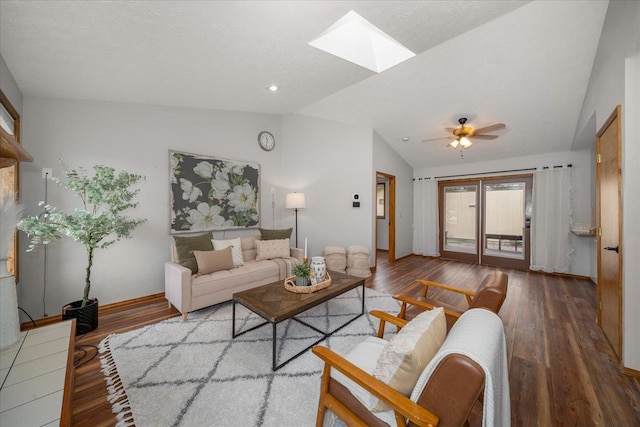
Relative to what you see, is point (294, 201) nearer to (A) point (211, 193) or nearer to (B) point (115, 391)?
(A) point (211, 193)

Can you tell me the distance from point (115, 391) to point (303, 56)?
10.4 feet

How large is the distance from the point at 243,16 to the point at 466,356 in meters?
2.46

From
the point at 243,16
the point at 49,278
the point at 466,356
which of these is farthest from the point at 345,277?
the point at 49,278

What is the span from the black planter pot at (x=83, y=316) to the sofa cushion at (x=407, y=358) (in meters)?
2.95

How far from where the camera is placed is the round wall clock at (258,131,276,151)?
4.54m

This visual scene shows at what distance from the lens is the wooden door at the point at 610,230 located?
80.4 inches

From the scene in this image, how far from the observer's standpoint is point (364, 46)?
274cm

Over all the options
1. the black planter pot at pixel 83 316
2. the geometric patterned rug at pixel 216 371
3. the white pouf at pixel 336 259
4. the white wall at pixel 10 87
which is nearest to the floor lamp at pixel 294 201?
the white pouf at pixel 336 259

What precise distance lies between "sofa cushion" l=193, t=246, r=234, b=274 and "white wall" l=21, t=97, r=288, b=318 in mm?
849

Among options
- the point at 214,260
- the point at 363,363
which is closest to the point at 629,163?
the point at 363,363

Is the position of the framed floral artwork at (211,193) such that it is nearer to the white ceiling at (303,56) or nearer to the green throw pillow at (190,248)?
the green throw pillow at (190,248)

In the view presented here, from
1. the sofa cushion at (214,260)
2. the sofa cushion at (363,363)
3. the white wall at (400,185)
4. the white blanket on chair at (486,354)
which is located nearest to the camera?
the white blanket on chair at (486,354)

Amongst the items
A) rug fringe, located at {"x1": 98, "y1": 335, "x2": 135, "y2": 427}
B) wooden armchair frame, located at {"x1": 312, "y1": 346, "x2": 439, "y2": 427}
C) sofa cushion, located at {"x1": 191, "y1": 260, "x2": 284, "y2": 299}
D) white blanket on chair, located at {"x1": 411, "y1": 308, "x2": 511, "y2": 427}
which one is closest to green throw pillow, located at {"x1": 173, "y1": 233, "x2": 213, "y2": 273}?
sofa cushion, located at {"x1": 191, "y1": 260, "x2": 284, "y2": 299}

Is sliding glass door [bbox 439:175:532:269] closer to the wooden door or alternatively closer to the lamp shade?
the wooden door
